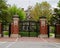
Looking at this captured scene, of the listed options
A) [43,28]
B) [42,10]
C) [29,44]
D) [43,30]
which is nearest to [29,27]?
[43,28]

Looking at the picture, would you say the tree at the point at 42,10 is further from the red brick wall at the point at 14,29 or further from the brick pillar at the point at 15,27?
the red brick wall at the point at 14,29

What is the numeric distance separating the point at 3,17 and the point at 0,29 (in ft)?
60.2

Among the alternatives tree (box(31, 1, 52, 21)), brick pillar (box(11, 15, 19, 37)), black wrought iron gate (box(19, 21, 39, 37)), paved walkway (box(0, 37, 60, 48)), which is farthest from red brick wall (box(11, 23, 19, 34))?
tree (box(31, 1, 52, 21))

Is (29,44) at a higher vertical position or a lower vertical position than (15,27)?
lower

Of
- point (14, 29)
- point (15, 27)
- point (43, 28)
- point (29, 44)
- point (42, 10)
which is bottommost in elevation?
point (29, 44)

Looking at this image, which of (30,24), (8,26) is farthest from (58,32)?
(8,26)

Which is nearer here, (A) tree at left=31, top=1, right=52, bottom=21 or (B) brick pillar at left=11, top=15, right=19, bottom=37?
(B) brick pillar at left=11, top=15, right=19, bottom=37

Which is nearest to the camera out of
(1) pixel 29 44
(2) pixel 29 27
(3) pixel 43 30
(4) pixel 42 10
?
(1) pixel 29 44

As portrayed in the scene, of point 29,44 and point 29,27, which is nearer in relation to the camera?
point 29,44

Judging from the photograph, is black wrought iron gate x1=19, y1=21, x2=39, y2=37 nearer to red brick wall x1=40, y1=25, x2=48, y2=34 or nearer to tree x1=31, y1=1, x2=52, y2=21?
red brick wall x1=40, y1=25, x2=48, y2=34

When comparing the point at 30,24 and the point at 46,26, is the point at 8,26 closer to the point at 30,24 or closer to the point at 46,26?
the point at 30,24

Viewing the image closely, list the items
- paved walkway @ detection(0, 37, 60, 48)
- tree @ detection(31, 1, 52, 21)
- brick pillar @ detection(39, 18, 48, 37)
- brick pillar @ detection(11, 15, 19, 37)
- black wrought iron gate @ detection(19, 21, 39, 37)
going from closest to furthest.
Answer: paved walkway @ detection(0, 37, 60, 48) < brick pillar @ detection(39, 18, 48, 37) < brick pillar @ detection(11, 15, 19, 37) < black wrought iron gate @ detection(19, 21, 39, 37) < tree @ detection(31, 1, 52, 21)

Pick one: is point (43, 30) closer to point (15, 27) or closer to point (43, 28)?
point (43, 28)

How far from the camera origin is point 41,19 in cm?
4366
